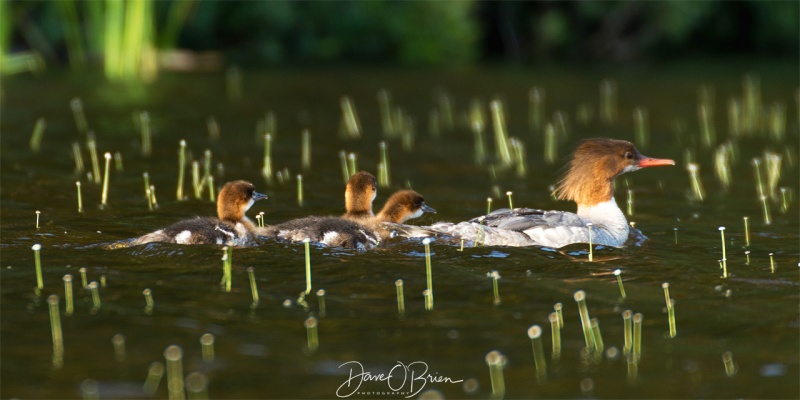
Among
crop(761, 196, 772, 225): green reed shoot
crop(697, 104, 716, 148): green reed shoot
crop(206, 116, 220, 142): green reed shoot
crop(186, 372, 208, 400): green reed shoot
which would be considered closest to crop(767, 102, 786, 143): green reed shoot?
crop(697, 104, 716, 148): green reed shoot

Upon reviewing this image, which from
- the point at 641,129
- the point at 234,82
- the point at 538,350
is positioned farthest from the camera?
the point at 234,82

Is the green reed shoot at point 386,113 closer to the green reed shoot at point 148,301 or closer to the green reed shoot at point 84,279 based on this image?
the green reed shoot at point 84,279

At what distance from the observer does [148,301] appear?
→ 298 inches

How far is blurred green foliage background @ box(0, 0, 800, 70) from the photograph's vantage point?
1137 inches

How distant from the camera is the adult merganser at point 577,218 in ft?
31.0

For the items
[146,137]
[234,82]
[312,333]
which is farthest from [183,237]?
[234,82]

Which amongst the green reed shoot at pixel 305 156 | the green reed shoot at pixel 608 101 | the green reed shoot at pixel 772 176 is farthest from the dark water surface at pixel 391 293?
the green reed shoot at pixel 608 101

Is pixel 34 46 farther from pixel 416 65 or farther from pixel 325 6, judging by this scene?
pixel 416 65

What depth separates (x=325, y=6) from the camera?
31859 millimetres

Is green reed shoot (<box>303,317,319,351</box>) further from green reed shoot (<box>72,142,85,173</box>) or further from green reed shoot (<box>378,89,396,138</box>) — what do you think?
green reed shoot (<box>378,89,396,138</box>)

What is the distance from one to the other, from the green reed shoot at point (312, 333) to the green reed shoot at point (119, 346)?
3.46 ft

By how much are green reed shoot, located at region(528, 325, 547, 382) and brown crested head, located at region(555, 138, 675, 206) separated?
11.4ft

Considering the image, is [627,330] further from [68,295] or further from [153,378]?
[68,295]

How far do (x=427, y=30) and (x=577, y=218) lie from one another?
2382 centimetres
